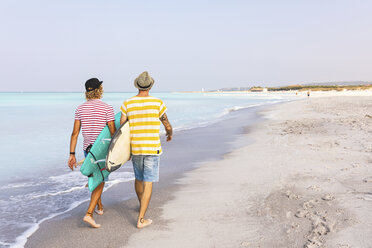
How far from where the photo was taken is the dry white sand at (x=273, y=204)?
3.14 meters

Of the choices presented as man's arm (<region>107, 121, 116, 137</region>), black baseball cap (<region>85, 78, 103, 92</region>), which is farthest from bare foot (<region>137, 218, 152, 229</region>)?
black baseball cap (<region>85, 78, 103, 92</region>)

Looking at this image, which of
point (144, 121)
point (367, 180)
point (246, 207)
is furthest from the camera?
point (367, 180)

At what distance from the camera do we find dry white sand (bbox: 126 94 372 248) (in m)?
3.14

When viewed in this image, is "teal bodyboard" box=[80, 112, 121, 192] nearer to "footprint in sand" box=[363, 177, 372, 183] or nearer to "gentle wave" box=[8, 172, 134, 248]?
"gentle wave" box=[8, 172, 134, 248]

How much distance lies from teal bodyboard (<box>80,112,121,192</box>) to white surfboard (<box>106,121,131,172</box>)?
138mm

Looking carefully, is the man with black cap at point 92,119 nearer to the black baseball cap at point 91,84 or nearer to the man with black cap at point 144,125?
the black baseball cap at point 91,84

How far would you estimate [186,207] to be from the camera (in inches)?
166

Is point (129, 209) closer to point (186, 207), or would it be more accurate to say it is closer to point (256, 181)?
point (186, 207)

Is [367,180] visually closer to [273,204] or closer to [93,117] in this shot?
[273,204]

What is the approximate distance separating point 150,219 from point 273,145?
5.50 metres

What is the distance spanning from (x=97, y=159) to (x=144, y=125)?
0.71 meters

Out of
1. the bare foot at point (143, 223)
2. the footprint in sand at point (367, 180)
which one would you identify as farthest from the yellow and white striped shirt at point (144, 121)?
the footprint in sand at point (367, 180)

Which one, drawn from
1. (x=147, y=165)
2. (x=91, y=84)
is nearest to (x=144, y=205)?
(x=147, y=165)

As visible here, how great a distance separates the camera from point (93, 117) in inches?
141
